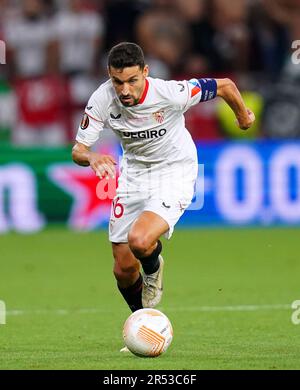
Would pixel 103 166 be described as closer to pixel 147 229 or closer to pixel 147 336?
pixel 147 229

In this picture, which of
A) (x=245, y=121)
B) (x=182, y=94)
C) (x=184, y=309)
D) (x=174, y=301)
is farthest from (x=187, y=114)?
(x=182, y=94)

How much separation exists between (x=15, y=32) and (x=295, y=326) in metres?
10.7

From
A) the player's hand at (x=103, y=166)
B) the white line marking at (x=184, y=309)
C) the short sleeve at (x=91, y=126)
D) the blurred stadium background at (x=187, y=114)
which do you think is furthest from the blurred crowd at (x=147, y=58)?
the player's hand at (x=103, y=166)

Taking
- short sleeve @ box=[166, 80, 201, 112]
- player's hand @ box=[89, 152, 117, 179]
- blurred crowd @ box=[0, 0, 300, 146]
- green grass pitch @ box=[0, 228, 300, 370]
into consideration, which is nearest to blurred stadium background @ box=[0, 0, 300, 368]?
blurred crowd @ box=[0, 0, 300, 146]

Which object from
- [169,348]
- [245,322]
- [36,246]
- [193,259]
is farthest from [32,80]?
[169,348]

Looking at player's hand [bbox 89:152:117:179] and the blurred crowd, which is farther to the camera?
the blurred crowd

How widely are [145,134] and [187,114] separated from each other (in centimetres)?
960

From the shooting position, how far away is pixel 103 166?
8.53 metres

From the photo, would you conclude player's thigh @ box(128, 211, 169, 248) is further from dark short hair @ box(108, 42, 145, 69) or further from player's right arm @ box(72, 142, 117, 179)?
dark short hair @ box(108, 42, 145, 69)

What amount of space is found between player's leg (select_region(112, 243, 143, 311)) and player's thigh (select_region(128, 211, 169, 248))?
1.25 ft

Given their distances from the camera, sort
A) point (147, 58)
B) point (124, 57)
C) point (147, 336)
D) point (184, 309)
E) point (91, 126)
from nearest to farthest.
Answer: point (147, 336) → point (124, 57) → point (91, 126) → point (184, 309) → point (147, 58)

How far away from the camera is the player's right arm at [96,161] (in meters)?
8.46

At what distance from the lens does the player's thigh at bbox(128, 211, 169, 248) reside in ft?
29.1

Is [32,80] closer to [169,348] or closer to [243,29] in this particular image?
[243,29]
